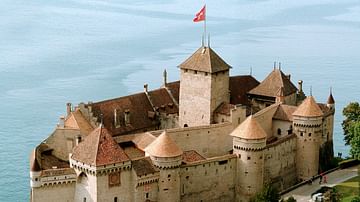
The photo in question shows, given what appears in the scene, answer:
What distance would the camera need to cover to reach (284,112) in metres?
62.7

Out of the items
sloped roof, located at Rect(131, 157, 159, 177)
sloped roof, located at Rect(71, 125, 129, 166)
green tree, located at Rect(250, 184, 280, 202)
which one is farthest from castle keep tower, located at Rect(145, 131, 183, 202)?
green tree, located at Rect(250, 184, 280, 202)

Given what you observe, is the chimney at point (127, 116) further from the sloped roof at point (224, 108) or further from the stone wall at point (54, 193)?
the stone wall at point (54, 193)

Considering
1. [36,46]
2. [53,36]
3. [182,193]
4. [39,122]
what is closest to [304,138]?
[182,193]

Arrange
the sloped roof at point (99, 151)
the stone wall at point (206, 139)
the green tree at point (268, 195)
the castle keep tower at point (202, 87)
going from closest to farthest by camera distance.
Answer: the sloped roof at point (99, 151) < the green tree at point (268, 195) < the stone wall at point (206, 139) < the castle keep tower at point (202, 87)

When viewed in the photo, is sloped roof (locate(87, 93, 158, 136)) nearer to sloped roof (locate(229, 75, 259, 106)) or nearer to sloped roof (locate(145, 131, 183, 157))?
sloped roof (locate(229, 75, 259, 106))

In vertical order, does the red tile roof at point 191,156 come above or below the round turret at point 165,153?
below

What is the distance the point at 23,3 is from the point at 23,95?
84.3 m

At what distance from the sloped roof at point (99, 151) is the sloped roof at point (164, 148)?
2.41 m

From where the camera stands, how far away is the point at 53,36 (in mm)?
136250

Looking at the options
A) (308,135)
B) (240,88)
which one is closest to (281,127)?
(308,135)

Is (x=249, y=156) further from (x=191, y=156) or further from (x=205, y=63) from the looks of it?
(x=205, y=63)

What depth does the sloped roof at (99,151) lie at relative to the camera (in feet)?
155

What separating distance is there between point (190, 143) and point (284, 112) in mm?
11244

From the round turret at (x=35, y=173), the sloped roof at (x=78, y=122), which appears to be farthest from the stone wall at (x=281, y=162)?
the round turret at (x=35, y=173)
